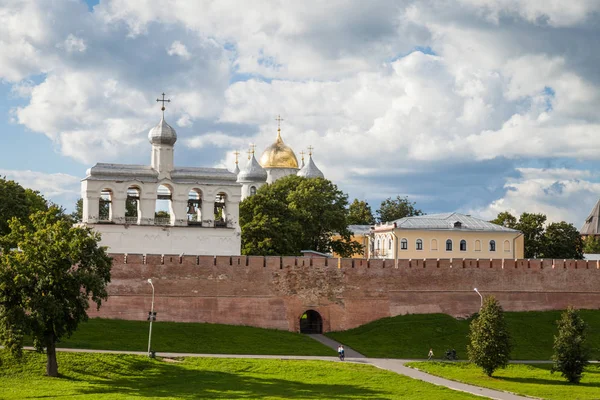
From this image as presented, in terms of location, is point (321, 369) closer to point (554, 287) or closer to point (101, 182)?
point (554, 287)

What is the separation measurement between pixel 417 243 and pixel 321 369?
27.4m

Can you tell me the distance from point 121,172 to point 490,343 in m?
22.1

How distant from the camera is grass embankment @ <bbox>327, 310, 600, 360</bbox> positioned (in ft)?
134

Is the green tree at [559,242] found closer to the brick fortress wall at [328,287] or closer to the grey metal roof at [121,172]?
the brick fortress wall at [328,287]

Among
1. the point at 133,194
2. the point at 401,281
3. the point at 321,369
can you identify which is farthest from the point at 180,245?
the point at 321,369

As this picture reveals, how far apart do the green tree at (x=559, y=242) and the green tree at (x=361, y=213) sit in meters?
17.4

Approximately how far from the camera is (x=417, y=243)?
62.1m

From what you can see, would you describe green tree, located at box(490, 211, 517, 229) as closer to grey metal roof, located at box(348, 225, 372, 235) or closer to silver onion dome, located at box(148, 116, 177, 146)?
grey metal roof, located at box(348, 225, 372, 235)

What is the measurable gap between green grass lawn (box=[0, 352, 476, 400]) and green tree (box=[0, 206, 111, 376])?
1088 millimetres

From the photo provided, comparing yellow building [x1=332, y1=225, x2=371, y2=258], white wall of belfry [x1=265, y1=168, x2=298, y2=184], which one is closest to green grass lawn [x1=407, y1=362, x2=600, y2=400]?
yellow building [x1=332, y1=225, x2=371, y2=258]

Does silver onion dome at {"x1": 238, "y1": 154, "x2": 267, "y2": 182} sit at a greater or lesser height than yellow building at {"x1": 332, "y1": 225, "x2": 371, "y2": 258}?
greater

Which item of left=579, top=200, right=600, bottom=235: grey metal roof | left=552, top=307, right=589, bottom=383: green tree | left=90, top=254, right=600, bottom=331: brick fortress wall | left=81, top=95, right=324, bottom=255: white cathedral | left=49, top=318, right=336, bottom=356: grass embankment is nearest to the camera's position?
left=552, top=307, right=589, bottom=383: green tree

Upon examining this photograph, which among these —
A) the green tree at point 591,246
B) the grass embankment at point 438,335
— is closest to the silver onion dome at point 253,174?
the green tree at point 591,246

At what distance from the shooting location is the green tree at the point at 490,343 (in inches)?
1425
